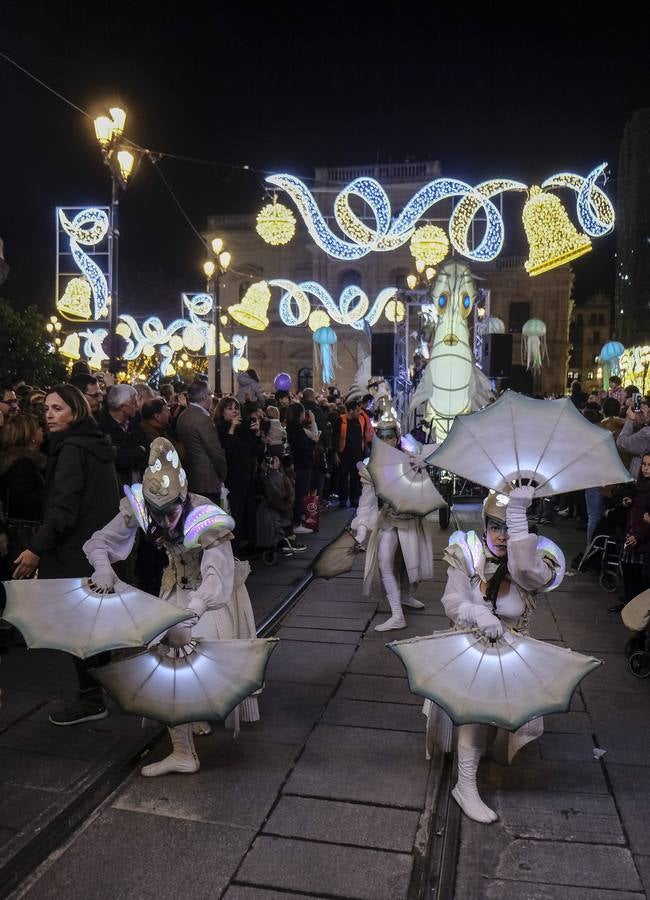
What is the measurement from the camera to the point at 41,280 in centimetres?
3406

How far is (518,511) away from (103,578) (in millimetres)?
2015

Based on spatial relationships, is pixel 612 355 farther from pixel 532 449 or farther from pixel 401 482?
pixel 532 449

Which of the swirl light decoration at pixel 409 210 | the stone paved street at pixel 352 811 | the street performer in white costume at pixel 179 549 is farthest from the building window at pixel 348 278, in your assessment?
the street performer in white costume at pixel 179 549

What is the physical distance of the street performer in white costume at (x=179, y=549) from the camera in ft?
12.1

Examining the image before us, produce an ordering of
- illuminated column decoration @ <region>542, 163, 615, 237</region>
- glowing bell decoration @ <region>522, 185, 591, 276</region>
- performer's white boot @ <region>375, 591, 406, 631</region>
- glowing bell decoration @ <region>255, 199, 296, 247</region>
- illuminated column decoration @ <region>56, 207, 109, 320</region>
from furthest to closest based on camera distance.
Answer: glowing bell decoration @ <region>255, 199, 296, 247</region>
illuminated column decoration @ <region>56, 207, 109, 320</region>
glowing bell decoration @ <region>522, 185, 591, 276</region>
illuminated column decoration @ <region>542, 163, 615, 237</region>
performer's white boot @ <region>375, 591, 406, 631</region>

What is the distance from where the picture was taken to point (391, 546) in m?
6.41

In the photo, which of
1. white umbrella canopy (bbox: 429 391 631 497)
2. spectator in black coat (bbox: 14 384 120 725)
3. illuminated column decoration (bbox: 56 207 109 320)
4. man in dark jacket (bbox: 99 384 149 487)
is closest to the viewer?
white umbrella canopy (bbox: 429 391 631 497)

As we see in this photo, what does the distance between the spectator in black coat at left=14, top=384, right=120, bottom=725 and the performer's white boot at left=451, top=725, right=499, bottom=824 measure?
7.09 ft

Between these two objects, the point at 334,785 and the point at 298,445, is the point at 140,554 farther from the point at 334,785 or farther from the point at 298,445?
the point at 298,445

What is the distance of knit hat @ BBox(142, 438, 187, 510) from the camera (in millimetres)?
3670

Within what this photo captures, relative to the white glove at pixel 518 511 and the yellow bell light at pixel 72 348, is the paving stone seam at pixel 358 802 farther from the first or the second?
the yellow bell light at pixel 72 348

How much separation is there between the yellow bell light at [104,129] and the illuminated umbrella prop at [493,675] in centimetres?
917

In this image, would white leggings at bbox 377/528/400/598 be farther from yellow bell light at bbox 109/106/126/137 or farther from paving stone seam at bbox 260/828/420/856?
yellow bell light at bbox 109/106/126/137

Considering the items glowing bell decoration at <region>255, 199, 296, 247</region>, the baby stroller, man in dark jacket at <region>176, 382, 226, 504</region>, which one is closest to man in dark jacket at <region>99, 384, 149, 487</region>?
man in dark jacket at <region>176, 382, 226, 504</region>
